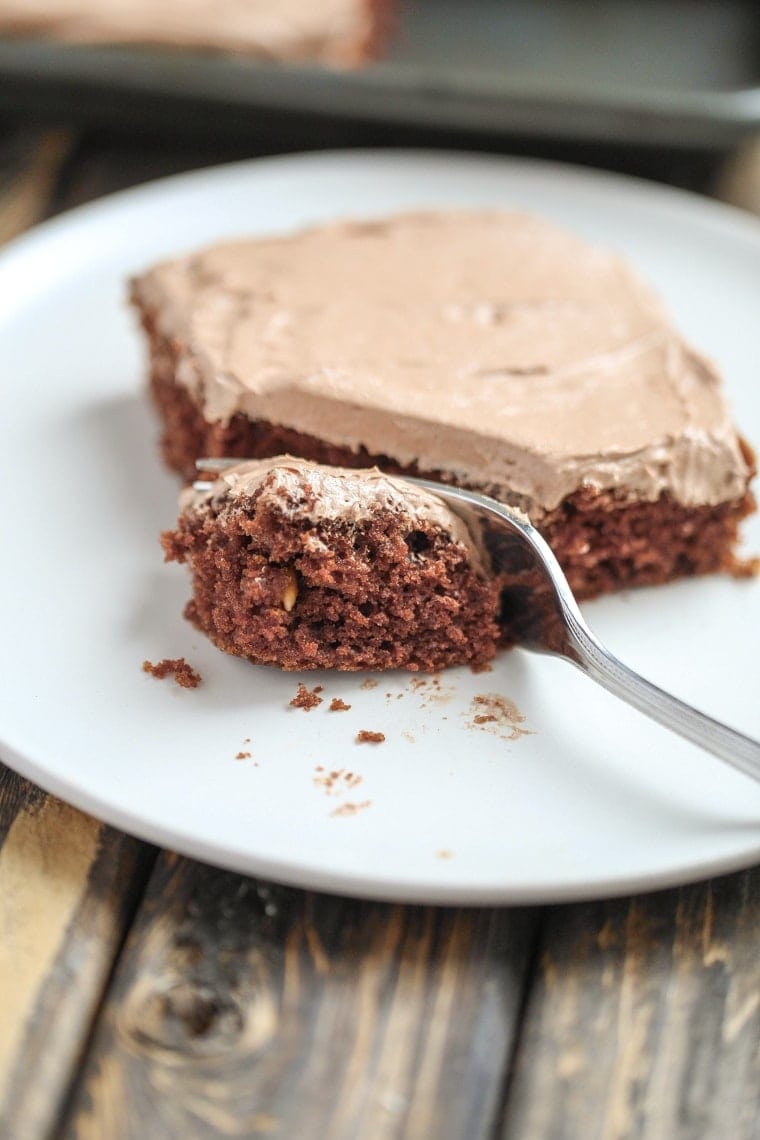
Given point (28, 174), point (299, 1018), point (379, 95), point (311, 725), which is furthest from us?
point (28, 174)

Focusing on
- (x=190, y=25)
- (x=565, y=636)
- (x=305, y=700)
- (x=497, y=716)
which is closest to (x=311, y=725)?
(x=305, y=700)

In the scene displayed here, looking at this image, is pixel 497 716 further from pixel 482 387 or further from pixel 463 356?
pixel 463 356

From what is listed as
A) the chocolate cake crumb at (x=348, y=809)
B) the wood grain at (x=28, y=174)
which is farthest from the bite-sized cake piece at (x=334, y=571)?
the wood grain at (x=28, y=174)

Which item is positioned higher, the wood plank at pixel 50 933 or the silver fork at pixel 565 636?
the silver fork at pixel 565 636

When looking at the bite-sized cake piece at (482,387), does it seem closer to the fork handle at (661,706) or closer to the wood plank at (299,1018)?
the fork handle at (661,706)

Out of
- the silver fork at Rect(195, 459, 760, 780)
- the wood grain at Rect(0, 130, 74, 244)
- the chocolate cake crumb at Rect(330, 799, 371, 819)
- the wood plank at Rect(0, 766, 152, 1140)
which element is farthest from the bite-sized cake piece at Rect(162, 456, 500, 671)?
the wood grain at Rect(0, 130, 74, 244)

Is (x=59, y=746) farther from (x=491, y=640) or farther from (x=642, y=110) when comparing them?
(x=642, y=110)

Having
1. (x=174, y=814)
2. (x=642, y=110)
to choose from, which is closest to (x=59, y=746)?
(x=174, y=814)
